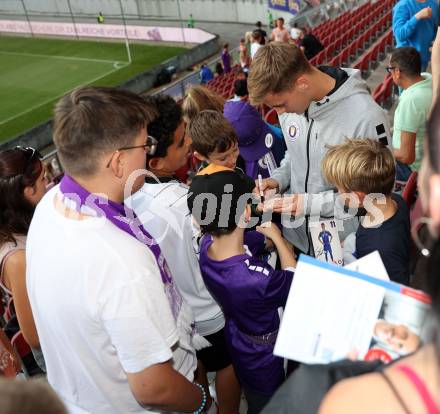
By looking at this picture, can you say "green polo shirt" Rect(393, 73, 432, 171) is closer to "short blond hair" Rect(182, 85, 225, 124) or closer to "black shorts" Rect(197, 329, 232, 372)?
"short blond hair" Rect(182, 85, 225, 124)

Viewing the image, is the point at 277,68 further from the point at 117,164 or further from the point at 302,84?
the point at 117,164

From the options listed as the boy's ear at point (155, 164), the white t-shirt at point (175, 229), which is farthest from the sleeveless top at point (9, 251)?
the boy's ear at point (155, 164)

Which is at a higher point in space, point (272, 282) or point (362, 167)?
point (362, 167)

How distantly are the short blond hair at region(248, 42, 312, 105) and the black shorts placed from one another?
148 centimetres

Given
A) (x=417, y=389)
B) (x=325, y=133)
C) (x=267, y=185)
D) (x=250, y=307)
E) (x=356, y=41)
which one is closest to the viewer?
(x=417, y=389)

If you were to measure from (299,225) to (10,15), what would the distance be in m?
38.5

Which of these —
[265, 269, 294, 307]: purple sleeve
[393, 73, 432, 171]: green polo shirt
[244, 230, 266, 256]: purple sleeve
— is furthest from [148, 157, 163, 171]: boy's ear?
[393, 73, 432, 171]: green polo shirt

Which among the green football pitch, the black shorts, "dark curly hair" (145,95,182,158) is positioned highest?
"dark curly hair" (145,95,182,158)

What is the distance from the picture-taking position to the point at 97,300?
1.42m

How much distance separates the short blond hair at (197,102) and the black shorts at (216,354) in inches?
63.4

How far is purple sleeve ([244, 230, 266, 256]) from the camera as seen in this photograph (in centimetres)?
234

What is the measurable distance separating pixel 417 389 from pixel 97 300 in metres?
1.00

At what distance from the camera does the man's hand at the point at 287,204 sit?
2480 millimetres

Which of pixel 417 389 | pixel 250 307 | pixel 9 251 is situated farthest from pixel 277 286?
pixel 9 251
